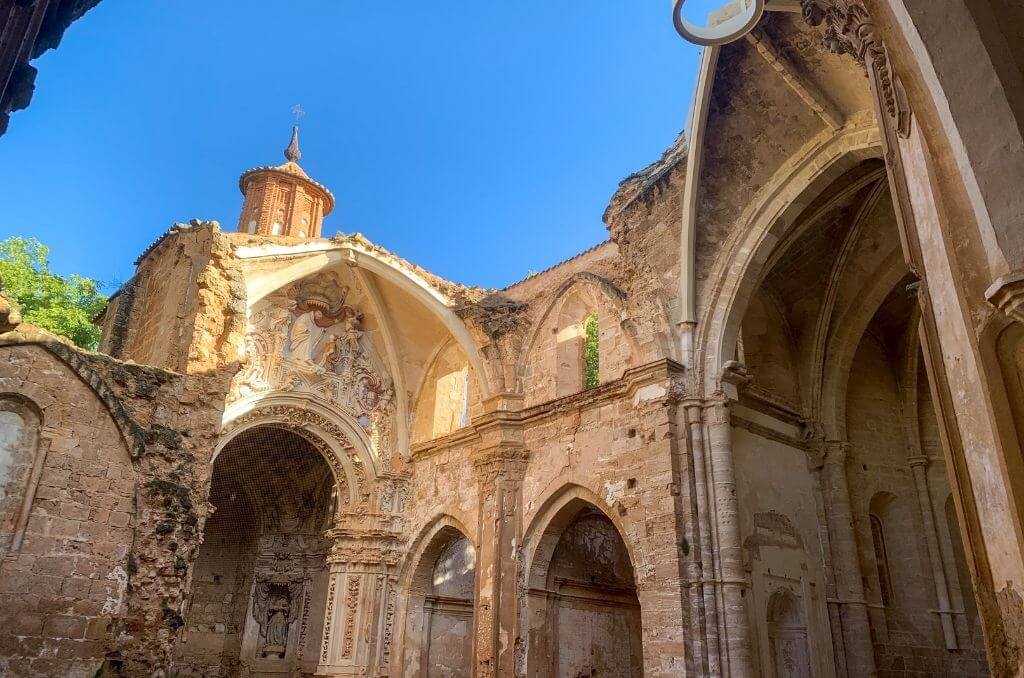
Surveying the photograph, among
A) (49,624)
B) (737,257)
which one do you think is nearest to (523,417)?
(737,257)

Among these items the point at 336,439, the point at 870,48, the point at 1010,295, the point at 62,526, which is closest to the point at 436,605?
the point at 336,439

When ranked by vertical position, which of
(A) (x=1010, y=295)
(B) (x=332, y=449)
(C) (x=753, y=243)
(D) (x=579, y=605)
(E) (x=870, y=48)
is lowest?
(D) (x=579, y=605)

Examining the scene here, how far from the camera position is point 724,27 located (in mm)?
5789

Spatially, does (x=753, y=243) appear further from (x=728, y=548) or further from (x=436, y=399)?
(x=436, y=399)

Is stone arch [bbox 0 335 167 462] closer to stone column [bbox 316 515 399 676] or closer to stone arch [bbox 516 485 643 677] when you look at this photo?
stone column [bbox 316 515 399 676]

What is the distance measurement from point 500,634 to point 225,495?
26.3 ft

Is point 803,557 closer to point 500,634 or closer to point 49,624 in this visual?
point 500,634

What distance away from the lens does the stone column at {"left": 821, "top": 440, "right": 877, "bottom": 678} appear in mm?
9148

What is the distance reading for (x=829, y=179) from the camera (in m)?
8.50

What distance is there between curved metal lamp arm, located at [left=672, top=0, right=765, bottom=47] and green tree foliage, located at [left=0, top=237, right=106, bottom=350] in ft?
56.6

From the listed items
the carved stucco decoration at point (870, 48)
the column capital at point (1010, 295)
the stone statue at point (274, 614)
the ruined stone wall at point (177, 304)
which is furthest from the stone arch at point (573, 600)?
the column capital at point (1010, 295)

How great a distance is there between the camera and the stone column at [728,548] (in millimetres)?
7570

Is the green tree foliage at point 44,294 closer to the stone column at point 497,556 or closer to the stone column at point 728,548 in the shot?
the stone column at point 497,556

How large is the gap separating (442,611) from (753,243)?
24.8 feet
